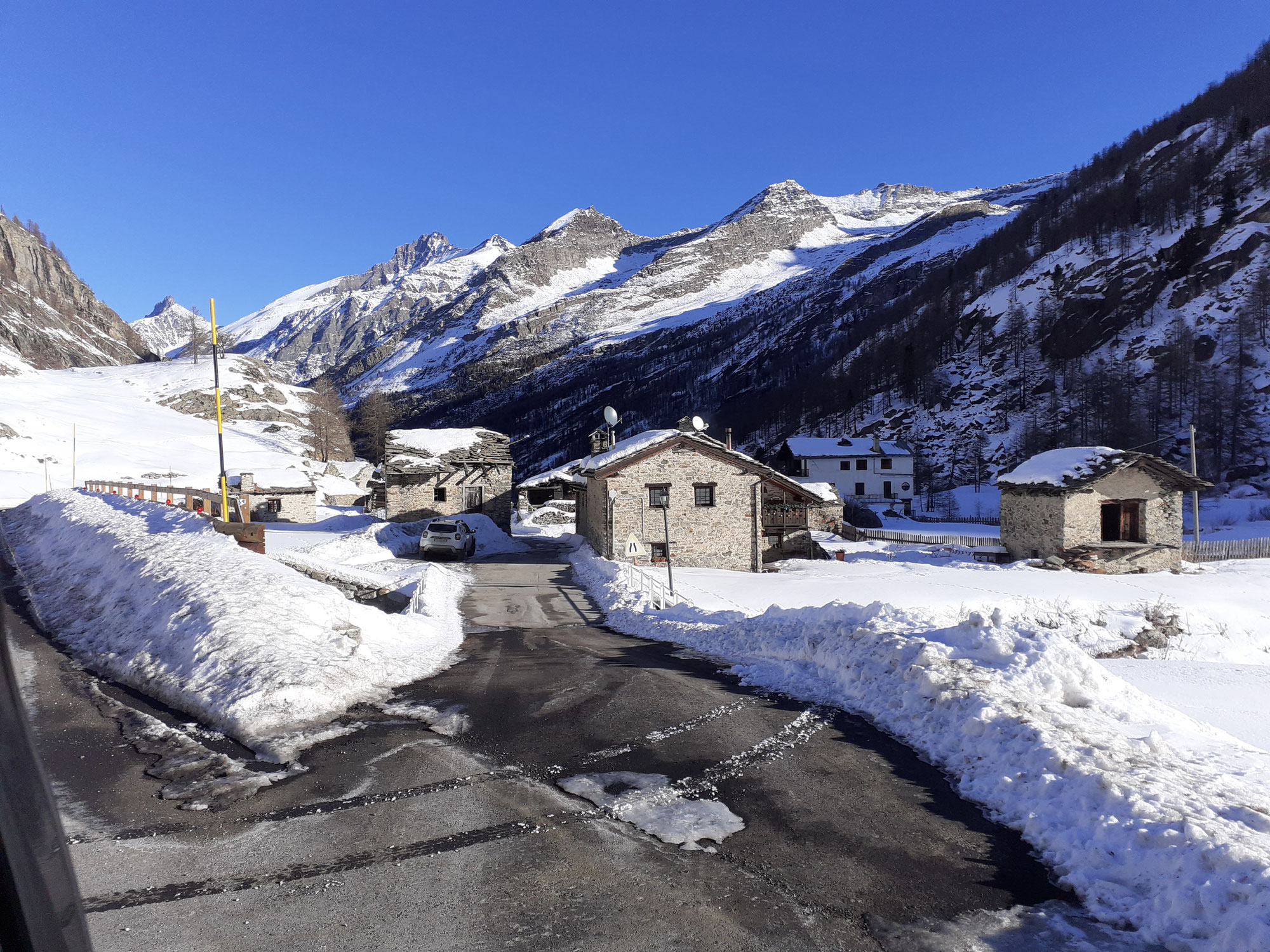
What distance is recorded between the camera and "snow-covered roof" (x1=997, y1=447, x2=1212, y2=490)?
33.7 meters

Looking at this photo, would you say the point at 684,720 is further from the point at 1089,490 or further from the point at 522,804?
the point at 1089,490

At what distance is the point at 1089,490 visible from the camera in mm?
33938

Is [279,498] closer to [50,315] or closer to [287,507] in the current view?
[287,507]

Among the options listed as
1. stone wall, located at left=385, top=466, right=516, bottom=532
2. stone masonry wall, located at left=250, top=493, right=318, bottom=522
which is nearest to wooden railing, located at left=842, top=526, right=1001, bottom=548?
stone wall, located at left=385, top=466, right=516, bottom=532

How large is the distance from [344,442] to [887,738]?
374 feet

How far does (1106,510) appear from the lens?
34.9m

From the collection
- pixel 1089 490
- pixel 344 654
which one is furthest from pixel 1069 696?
pixel 1089 490

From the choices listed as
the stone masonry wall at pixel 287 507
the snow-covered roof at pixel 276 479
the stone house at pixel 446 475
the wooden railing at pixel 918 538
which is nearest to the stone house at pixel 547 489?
the snow-covered roof at pixel 276 479

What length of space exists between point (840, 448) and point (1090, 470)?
4865 centimetres

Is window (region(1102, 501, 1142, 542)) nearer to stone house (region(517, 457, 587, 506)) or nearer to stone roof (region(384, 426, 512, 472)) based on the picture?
stone roof (region(384, 426, 512, 472))

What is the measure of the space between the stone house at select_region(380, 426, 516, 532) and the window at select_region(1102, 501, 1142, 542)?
33893mm

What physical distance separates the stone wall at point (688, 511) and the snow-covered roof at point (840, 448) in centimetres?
5290

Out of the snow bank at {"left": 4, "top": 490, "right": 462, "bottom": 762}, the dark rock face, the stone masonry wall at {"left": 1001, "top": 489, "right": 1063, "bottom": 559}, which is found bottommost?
the stone masonry wall at {"left": 1001, "top": 489, "right": 1063, "bottom": 559}

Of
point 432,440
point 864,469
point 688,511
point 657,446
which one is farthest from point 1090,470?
point 864,469
